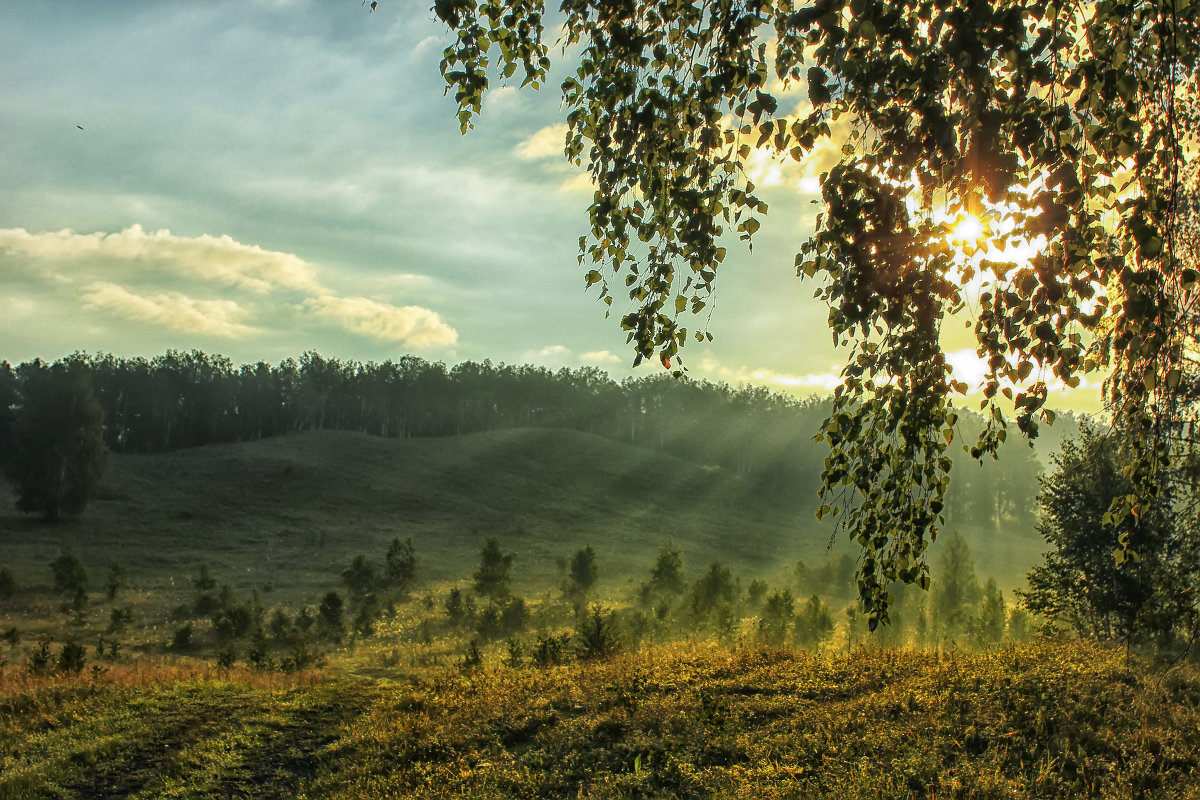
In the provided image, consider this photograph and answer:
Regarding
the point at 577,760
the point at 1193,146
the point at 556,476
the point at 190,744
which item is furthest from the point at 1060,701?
the point at 556,476

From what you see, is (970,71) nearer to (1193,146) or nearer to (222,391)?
(1193,146)

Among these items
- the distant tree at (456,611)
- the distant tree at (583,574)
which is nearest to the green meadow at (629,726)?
the distant tree at (456,611)

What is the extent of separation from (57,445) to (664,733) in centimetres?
7898

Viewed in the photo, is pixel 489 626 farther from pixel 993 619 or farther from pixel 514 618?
pixel 993 619

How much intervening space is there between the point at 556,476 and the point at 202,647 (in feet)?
226

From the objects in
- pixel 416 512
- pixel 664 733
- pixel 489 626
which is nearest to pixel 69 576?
pixel 489 626

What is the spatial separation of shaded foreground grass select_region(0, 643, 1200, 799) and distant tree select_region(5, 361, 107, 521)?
66.7 m

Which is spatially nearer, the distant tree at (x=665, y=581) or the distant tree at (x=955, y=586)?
the distant tree at (x=665, y=581)

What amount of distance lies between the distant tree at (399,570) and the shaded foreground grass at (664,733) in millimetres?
31780

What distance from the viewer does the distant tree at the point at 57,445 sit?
65.2 m

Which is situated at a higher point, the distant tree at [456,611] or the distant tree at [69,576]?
the distant tree at [69,576]

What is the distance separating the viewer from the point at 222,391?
118 metres

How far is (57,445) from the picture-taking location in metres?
68.0

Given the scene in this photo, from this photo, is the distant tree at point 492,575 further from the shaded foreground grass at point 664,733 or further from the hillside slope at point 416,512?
the shaded foreground grass at point 664,733
